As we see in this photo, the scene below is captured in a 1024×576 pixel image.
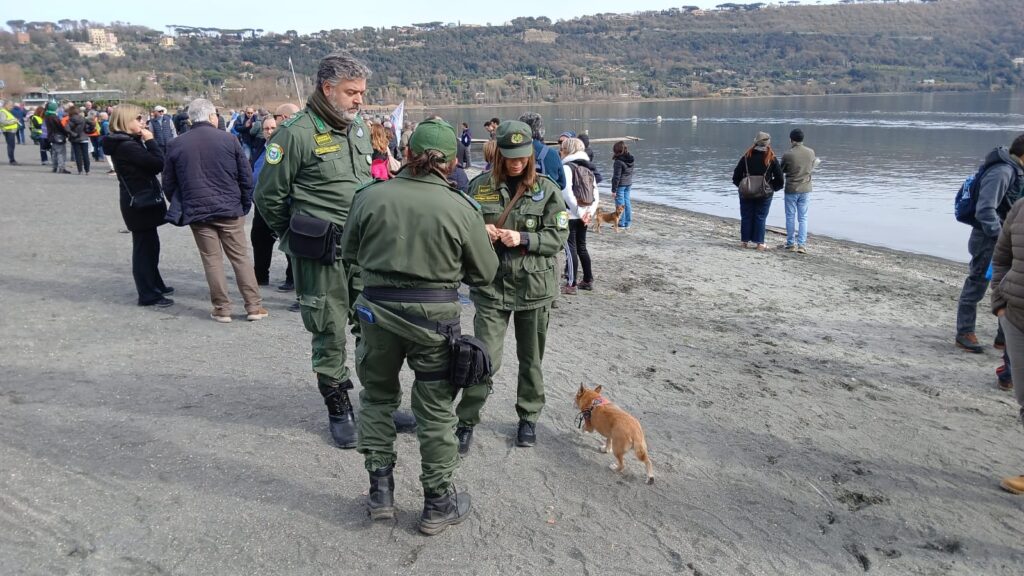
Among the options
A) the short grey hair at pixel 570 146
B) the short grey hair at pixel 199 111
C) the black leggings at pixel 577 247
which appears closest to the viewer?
the short grey hair at pixel 199 111

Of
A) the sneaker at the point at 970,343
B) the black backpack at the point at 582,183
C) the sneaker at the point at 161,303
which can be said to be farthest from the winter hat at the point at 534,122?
the sneaker at the point at 970,343

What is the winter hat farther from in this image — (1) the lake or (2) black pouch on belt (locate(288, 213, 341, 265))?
(1) the lake

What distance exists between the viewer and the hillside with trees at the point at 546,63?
116375 mm

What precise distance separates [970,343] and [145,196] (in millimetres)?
8867

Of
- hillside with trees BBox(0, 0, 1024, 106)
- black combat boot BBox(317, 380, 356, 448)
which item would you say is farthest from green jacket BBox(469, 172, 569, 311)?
hillside with trees BBox(0, 0, 1024, 106)

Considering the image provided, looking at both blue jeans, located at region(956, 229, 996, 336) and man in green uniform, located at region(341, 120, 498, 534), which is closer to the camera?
man in green uniform, located at region(341, 120, 498, 534)

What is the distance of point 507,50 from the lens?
185 metres

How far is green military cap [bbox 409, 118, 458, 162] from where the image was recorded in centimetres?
325

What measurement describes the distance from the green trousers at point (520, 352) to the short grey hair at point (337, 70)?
1682 mm

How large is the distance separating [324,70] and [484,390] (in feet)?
7.30

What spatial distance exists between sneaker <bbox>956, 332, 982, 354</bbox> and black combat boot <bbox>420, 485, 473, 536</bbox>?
623cm

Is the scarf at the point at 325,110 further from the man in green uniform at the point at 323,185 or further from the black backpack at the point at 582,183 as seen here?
the black backpack at the point at 582,183

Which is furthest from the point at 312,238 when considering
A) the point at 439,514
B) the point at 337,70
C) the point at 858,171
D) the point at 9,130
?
the point at 858,171

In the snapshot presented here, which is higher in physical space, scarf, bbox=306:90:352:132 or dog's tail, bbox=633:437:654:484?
scarf, bbox=306:90:352:132
